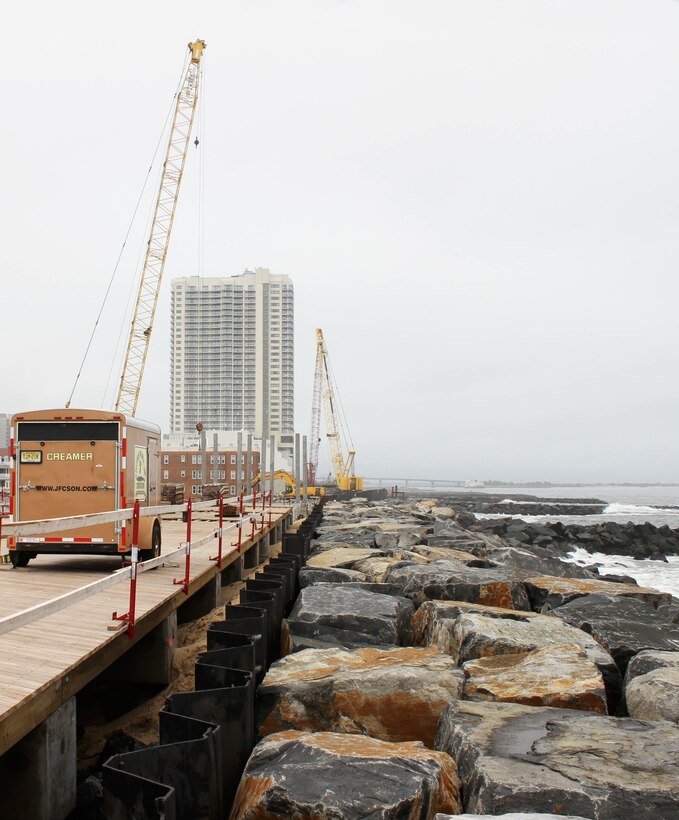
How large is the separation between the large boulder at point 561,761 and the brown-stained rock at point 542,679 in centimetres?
35

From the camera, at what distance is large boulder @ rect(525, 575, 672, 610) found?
1066 cm

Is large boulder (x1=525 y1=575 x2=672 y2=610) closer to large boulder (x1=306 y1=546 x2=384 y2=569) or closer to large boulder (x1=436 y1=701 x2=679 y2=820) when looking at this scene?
large boulder (x1=306 y1=546 x2=384 y2=569)

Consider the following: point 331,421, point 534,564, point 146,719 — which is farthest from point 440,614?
point 331,421

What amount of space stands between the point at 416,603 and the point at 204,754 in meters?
6.50

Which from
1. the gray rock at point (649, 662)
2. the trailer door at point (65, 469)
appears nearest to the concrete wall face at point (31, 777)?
the gray rock at point (649, 662)

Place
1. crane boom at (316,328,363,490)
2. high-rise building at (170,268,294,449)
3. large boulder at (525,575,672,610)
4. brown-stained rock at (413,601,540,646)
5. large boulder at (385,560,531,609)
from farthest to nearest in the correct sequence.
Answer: high-rise building at (170,268,294,449)
crane boom at (316,328,363,490)
large boulder at (525,575,672,610)
large boulder at (385,560,531,609)
brown-stained rock at (413,601,540,646)

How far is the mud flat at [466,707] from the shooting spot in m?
3.99

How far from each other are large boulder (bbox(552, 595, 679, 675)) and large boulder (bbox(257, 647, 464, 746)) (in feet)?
8.08

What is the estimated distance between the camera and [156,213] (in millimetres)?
47531

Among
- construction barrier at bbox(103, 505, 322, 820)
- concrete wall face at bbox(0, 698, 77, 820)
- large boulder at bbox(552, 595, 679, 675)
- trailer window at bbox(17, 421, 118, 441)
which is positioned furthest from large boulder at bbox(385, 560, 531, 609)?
concrete wall face at bbox(0, 698, 77, 820)

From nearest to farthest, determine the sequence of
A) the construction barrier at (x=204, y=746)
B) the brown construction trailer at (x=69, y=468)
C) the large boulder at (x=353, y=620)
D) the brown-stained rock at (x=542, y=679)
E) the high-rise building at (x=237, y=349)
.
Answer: the construction barrier at (x=204, y=746) → the brown-stained rock at (x=542, y=679) → the large boulder at (x=353, y=620) → the brown construction trailer at (x=69, y=468) → the high-rise building at (x=237, y=349)

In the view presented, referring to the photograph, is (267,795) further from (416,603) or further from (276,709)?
(416,603)

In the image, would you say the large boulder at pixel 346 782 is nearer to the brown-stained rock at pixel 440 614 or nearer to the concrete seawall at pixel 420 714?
A: the concrete seawall at pixel 420 714

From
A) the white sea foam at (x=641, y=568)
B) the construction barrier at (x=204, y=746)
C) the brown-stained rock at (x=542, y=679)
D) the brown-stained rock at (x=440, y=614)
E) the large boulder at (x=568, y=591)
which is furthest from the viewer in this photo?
the white sea foam at (x=641, y=568)
